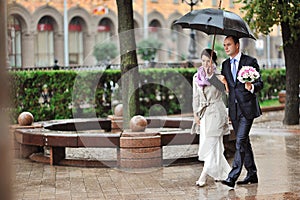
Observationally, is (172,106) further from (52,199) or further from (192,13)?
(52,199)

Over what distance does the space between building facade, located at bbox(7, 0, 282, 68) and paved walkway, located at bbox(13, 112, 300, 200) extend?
33.7 metres

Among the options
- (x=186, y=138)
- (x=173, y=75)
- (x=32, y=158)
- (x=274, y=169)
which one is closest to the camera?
(x=274, y=169)

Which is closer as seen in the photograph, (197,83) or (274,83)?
(197,83)

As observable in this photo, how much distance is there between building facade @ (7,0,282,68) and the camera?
4597cm

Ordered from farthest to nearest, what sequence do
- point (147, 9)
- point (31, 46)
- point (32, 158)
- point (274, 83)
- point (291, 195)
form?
point (147, 9) < point (31, 46) < point (274, 83) < point (32, 158) < point (291, 195)

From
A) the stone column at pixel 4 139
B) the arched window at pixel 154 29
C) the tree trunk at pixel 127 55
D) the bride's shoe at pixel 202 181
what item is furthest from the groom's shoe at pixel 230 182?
the arched window at pixel 154 29

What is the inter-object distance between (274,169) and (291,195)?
2.12 m

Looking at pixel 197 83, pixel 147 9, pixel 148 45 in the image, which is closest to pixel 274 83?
pixel 197 83

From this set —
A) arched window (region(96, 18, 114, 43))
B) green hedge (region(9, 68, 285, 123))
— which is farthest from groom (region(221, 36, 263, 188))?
arched window (region(96, 18, 114, 43))

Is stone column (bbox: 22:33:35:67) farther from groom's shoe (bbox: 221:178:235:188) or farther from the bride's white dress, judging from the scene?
groom's shoe (bbox: 221:178:235:188)

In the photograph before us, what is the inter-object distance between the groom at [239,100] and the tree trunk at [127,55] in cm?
344

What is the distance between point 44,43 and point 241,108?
140 feet

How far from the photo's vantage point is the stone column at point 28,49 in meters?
46.1

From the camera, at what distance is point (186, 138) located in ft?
31.5
